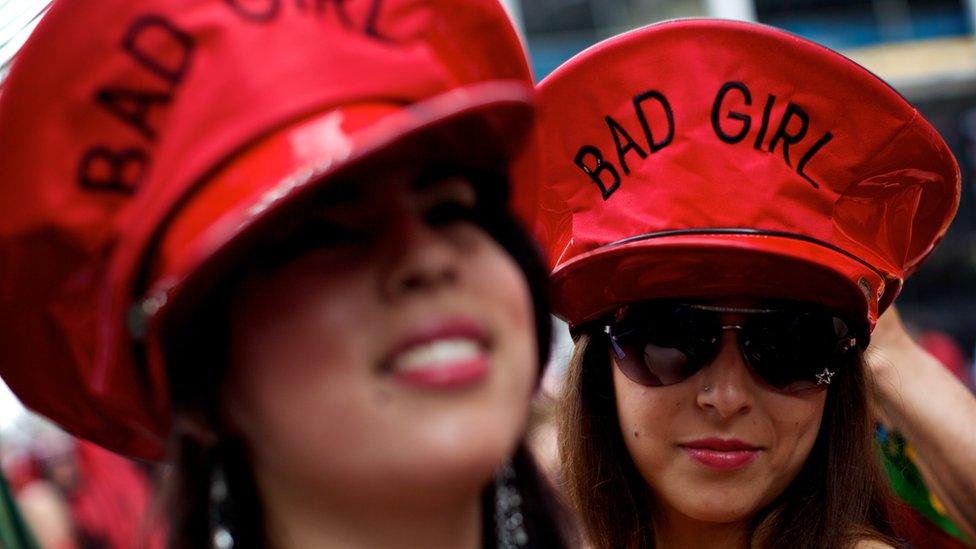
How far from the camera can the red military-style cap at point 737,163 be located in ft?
6.82

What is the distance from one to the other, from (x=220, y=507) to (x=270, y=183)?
46 centimetres

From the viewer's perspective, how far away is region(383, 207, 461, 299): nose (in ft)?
4.23

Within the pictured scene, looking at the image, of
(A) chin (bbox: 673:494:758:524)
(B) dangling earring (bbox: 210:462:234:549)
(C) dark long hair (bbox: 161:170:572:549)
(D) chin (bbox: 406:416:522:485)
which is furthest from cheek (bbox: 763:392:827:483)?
(B) dangling earring (bbox: 210:462:234:549)

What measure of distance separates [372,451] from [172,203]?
1.19ft

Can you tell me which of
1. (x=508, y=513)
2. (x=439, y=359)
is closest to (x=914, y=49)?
(x=508, y=513)

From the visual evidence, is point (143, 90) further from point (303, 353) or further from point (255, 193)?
point (303, 353)

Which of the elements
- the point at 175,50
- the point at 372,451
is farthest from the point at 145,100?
the point at 372,451

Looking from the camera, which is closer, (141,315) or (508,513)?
(141,315)

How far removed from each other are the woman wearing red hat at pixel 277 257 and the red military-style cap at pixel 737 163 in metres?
0.73

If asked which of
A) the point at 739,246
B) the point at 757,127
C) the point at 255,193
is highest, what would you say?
the point at 255,193

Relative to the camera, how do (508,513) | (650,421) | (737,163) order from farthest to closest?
(650,421) < (737,163) < (508,513)

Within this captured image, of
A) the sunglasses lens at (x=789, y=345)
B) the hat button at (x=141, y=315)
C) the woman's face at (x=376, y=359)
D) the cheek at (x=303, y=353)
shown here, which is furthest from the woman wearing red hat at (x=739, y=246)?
the hat button at (x=141, y=315)

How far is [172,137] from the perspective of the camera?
129 centimetres

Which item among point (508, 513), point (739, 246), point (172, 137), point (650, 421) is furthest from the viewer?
point (650, 421)
